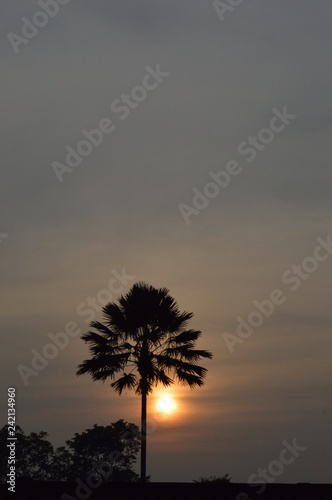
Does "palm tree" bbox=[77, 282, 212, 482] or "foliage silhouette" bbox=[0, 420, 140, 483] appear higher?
"foliage silhouette" bbox=[0, 420, 140, 483]

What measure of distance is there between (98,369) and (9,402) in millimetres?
7698

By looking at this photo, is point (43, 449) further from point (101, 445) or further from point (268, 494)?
point (268, 494)

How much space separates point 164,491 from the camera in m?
34.2

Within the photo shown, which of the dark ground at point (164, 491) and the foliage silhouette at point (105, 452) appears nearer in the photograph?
the dark ground at point (164, 491)

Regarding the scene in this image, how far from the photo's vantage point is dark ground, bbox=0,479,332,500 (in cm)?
3334

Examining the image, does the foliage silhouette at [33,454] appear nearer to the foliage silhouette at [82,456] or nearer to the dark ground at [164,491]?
the foliage silhouette at [82,456]

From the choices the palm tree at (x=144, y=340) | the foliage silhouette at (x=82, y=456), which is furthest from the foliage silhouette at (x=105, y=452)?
the palm tree at (x=144, y=340)

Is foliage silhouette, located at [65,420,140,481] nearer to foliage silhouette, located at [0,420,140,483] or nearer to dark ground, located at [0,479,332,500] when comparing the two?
foliage silhouette, located at [0,420,140,483]

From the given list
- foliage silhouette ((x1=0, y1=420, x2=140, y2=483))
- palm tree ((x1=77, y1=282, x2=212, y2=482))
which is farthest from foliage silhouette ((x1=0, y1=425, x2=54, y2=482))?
palm tree ((x1=77, y1=282, x2=212, y2=482))

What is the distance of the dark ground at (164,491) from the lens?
3334cm

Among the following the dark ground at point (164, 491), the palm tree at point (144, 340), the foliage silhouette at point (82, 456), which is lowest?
the dark ground at point (164, 491)

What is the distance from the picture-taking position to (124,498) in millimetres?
34406

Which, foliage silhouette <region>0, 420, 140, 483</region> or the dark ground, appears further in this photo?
foliage silhouette <region>0, 420, 140, 483</region>

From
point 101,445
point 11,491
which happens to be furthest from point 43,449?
point 11,491
